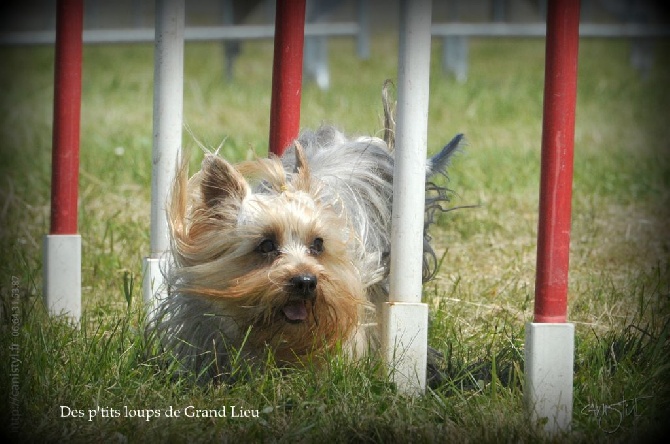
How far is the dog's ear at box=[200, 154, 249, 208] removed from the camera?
3.81 m

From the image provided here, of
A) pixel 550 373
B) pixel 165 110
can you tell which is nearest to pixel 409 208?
pixel 550 373

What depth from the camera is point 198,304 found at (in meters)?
3.91

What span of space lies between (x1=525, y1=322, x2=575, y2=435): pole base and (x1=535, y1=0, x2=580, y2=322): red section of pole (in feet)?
0.15

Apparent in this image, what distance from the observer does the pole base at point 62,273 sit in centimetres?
441

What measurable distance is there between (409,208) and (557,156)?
523mm

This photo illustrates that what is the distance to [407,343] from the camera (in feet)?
11.7

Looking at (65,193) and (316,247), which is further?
(65,193)

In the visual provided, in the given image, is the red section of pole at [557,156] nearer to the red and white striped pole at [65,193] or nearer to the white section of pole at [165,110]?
the white section of pole at [165,110]

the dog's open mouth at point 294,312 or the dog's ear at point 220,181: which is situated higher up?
the dog's ear at point 220,181

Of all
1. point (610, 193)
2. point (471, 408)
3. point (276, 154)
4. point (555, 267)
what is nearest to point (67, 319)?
point (276, 154)

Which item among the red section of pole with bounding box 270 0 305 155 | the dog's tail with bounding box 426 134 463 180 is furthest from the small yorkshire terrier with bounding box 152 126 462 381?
the dog's tail with bounding box 426 134 463 180

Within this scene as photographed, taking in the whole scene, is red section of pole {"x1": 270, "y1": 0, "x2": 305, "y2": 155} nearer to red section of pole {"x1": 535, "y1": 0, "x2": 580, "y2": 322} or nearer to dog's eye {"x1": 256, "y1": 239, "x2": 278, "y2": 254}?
dog's eye {"x1": 256, "y1": 239, "x2": 278, "y2": 254}

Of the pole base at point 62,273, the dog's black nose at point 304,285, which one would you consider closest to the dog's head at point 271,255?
the dog's black nose at point 304,285

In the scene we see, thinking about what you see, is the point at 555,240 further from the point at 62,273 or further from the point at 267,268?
the point at 62,273
